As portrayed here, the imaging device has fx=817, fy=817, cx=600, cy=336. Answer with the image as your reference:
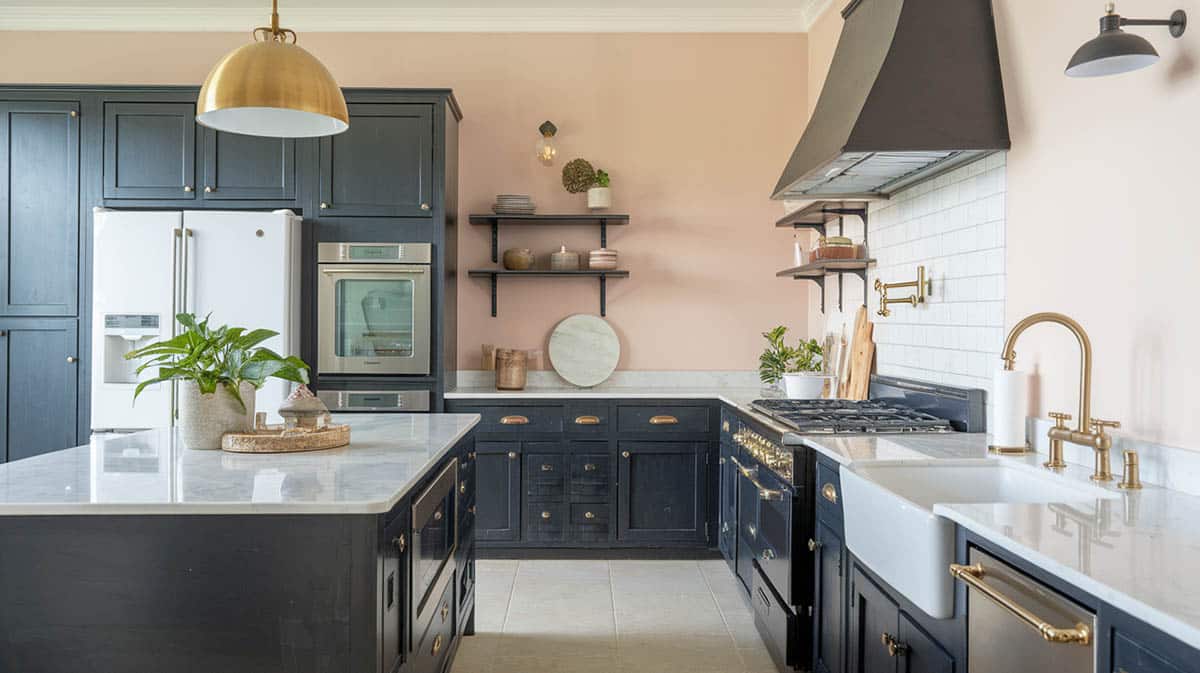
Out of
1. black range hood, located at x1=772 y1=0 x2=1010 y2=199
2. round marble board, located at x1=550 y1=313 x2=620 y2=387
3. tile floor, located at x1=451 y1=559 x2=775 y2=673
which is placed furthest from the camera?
round marble board, located at x1=550 y1=313 x2=620 y2=387

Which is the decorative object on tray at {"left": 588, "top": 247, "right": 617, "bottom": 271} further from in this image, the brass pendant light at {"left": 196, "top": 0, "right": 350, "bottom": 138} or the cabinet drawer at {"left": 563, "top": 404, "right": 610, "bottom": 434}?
the brass pendant light at {"left": 196, "top": 0, "right": 350, "bottom": 138}

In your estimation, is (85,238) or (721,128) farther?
(721,128)

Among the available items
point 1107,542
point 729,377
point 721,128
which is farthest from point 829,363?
point 1107,542

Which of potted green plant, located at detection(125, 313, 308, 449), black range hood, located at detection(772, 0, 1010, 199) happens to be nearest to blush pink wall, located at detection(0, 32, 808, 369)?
black range hood, located at detection(772, 0, 1010, 199)

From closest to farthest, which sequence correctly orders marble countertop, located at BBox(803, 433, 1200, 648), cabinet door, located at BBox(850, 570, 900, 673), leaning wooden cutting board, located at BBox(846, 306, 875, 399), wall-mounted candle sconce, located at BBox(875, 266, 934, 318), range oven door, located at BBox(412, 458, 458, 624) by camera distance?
1. marble countertop, located at BBox(803, 433, 1200, 648)
2. cabinet door, located at BBox(850, 570, 900, 673)
3. range oven door, located at BBox(412, 458, 458, 624)
4. wall-mounted candle sconce, located at BBox(875, 266, 934, 318)
5. leaning wooden cutting board, located at BBox(846, 306, 875, 399)

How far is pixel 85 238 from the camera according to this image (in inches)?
169

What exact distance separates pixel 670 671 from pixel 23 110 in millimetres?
4284

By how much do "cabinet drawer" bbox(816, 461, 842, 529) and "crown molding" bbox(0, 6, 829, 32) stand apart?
10.5 feet

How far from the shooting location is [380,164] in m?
→ 4.29

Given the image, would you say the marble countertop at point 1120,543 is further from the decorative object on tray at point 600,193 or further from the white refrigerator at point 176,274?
the white refrigerator at point 176,274

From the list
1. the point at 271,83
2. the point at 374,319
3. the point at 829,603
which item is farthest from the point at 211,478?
the point at 374,319

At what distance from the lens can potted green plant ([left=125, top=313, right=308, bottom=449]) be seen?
7.52 feet

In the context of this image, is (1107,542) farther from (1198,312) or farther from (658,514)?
(658,514)

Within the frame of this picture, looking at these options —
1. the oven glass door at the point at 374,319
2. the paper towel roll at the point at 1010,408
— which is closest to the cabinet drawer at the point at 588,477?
the oven glass door at the point at 374,319
